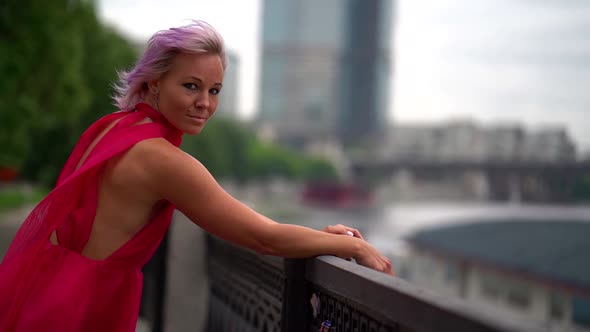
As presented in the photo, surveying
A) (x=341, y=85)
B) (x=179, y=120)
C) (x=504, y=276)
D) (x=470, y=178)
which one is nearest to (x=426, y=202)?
(x=470, y=178)

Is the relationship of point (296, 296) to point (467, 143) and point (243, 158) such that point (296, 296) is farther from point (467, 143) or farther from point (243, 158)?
point (467, 143)

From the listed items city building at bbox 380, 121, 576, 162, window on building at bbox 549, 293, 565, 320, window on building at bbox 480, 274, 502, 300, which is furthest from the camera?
city building at bbox 380, 121, 576, 162

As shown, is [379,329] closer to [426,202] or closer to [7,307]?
[7,307]

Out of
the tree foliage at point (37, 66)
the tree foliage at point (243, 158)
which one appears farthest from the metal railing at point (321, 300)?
the tree foliage at point (243, 158)

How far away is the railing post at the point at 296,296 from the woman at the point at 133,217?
0.13 meters

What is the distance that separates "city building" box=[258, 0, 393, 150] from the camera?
147750 mm

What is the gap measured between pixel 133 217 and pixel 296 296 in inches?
23.3

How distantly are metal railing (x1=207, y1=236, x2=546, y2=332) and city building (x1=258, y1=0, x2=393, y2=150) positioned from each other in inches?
5597

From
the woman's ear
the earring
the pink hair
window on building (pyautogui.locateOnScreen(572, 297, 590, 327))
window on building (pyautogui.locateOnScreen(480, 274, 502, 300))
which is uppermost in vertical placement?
the pink hair

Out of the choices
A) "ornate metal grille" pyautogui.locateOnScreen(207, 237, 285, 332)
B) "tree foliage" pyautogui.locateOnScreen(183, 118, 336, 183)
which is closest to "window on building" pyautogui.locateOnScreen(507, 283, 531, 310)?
"ornate metal grille" pyautogui.locateOnScreen(207, 237, 285, 332)

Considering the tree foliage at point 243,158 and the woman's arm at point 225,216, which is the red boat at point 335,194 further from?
the woman's arm at point 225,216

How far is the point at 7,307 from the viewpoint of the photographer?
6.84 feet

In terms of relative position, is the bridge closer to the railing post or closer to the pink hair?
the railing post

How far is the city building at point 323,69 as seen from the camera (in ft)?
485
